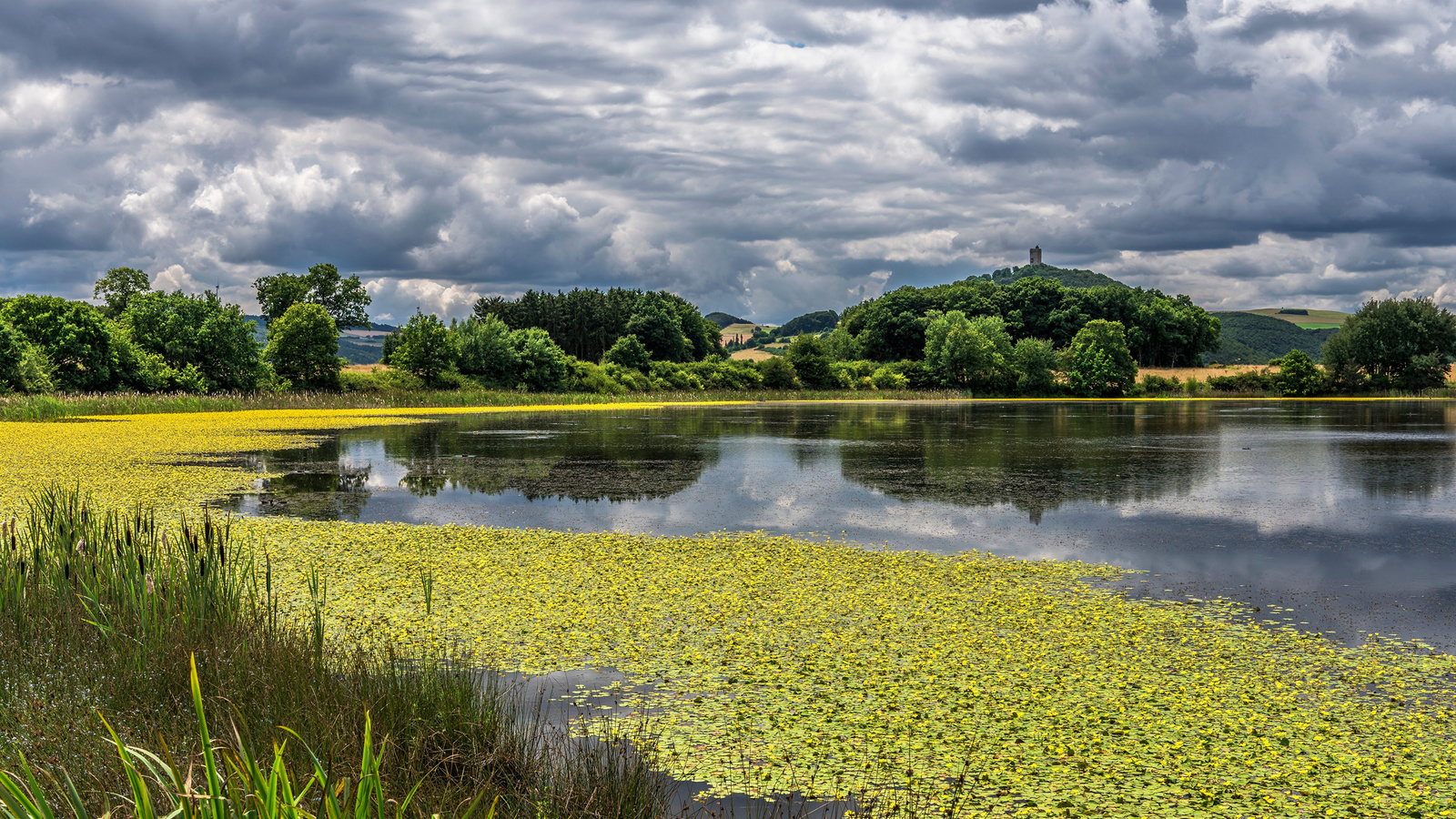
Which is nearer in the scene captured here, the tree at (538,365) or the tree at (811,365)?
the tree at (538,365)

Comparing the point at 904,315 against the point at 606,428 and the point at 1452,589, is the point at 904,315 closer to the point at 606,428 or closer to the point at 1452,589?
the point at 606,428

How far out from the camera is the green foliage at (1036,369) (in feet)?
293

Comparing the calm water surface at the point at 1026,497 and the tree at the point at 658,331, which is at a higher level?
the tree at the point at 658,331

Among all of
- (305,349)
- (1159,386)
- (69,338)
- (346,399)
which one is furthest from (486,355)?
(1159,386)

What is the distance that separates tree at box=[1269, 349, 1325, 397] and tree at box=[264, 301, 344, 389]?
82.4m

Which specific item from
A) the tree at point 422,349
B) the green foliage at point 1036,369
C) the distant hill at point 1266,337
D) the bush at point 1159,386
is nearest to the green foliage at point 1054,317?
the bush at point 1159,386

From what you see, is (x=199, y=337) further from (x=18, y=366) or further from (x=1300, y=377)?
(x=1300, y=377)

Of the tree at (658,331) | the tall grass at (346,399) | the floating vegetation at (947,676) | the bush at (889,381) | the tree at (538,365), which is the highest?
the tree at (658,331)

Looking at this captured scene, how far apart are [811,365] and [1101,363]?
3012 cm

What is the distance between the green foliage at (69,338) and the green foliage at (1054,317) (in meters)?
86.9

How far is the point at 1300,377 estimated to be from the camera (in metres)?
Result: 82.2

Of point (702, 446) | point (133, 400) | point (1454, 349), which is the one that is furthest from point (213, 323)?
point (1454, 349)

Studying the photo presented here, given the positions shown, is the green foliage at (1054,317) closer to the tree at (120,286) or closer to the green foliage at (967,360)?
the green foliage at (967,360)

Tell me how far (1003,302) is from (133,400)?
107 meters
